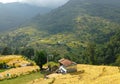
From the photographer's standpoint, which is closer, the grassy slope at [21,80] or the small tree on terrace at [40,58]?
the grassy slope at [21,80]

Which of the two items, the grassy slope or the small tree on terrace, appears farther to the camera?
the small tree on terrace

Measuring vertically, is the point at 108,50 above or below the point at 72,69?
below

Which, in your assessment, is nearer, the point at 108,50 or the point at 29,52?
the point at 108,50

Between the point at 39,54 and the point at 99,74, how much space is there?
32156 mm

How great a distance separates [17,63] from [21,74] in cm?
3561

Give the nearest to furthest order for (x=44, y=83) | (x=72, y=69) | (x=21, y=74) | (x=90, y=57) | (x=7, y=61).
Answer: (x=44, y=83) < (x=72, y=69) < (x=21, y=74) < (x=90, y=57) < (x=7, y=61)

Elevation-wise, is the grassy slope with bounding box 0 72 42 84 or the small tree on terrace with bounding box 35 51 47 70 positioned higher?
the small tree on terrace with bounding box 35 51 47 70

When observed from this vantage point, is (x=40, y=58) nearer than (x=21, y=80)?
No

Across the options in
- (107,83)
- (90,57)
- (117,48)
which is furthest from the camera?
(117,48)

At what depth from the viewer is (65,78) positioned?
6981 cm

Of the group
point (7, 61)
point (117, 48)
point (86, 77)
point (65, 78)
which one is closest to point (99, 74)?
point (86, 77)

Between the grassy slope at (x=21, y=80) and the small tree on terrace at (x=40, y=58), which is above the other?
the small tree on terrace at (x=40, y=58)

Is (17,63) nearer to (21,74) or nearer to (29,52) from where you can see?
(21,74)

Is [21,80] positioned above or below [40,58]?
below
